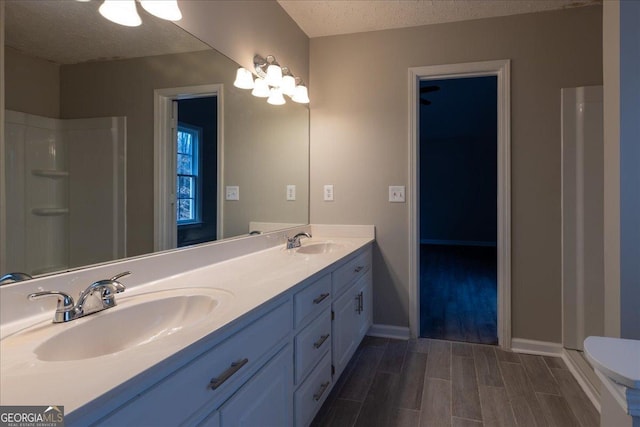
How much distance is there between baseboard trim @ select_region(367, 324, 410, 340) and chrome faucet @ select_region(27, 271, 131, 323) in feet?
6.67

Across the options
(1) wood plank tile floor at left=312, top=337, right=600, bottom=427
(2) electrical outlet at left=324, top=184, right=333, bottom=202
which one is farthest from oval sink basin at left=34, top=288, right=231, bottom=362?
(2) electrical outlet at left=324, top=184, right=333, bottom=202

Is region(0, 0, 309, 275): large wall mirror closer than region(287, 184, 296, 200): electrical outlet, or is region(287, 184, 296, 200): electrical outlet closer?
region(0, 0, 309, 275): large wall mirror

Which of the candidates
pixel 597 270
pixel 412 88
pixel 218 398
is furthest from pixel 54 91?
pixel 597 270

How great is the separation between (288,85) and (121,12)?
1.21 metres

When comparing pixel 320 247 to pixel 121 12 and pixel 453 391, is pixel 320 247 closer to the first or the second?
pixel 453 391

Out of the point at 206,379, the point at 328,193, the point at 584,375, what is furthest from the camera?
the point at 328,193

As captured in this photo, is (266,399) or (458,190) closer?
(266,399)

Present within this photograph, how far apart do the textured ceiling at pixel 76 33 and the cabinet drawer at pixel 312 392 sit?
4.41ft

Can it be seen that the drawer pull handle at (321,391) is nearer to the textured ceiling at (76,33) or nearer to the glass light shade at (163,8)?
the textured ceiling at (76,33)

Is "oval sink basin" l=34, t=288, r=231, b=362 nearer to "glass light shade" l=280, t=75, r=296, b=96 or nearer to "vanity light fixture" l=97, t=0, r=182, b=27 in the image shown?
"vanity light fixture" l=97, t=0, r=182, b=27

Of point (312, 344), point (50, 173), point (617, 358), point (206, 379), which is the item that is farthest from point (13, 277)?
point (617, 358)

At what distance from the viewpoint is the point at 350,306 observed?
6.48 ft

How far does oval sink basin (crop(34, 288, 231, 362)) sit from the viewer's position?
0.79 m

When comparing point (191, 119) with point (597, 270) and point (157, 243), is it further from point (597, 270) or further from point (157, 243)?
point (597, 270)
